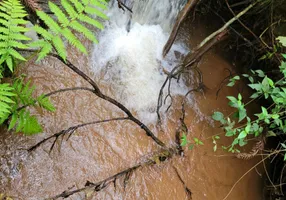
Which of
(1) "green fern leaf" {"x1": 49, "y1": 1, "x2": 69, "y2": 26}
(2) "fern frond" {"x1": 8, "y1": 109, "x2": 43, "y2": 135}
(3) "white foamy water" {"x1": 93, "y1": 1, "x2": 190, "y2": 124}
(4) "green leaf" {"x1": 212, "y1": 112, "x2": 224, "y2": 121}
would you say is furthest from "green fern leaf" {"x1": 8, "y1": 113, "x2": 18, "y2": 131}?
(4) "green leaf" {"x1": 212, "y1": 112, "x2": 224, "y2": 121}

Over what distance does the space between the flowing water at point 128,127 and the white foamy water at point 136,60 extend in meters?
0.01

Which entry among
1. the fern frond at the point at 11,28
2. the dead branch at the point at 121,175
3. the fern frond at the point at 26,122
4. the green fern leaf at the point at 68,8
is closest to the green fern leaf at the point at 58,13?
the green fern leaf at the point at 68,8

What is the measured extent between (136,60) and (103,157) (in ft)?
3.93

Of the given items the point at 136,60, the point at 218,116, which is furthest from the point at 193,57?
the point at 218,116

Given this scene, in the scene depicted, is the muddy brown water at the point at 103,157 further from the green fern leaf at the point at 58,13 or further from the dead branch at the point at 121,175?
the green fern leaf at the point at 58,13

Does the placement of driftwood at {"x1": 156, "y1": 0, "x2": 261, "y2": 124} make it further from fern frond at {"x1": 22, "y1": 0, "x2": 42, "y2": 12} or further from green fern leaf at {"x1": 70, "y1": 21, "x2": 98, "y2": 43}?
fern frond at {"x1": 22, "y1": 0, "x2": 42, "y2": 12}

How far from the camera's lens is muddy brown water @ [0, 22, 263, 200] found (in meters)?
2.66

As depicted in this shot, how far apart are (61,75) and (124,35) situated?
97cm

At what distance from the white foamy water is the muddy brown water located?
7.1 inches

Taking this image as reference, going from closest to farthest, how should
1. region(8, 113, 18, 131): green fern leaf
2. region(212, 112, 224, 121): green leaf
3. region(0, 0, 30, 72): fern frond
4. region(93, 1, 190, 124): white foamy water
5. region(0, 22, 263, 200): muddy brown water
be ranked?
region(0, 0, 30, 72): fern frond < region(8, 113, 18, 131): green fern leaf < region(0, 22, 263, 200): muddy brown water < region(212, 112, 224, 121): green leaf < region(93, 1, 190, 124): white foamy water

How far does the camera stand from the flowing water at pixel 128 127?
2.70m

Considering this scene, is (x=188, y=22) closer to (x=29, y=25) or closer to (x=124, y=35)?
(x=124, y=35)

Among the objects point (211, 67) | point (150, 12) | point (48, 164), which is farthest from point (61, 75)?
point (211, 67)

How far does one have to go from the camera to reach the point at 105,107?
3213 millimetres
